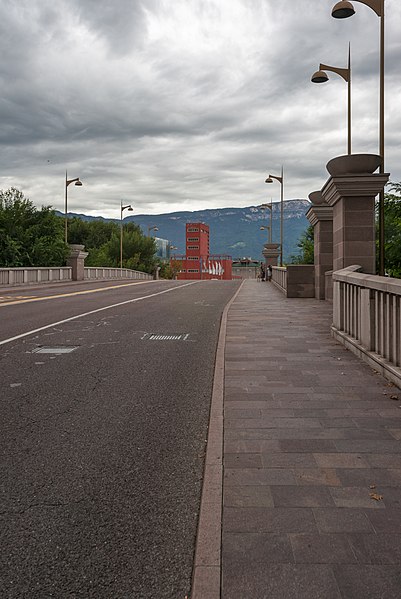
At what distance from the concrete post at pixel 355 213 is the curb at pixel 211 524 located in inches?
342

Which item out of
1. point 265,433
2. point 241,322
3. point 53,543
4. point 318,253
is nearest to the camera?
point 53,543

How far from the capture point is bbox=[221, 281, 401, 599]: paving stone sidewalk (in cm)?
274

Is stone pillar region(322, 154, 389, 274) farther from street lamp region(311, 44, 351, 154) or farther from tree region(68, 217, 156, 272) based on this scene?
tree region(68, 217, 156, 272)

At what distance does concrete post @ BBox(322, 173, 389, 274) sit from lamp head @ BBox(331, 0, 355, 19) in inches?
138

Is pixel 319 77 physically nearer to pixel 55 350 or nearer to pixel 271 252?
pixel 55 350

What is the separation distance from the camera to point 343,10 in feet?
41.5

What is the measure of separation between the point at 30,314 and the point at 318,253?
33.3 ft

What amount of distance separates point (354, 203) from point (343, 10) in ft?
13.6

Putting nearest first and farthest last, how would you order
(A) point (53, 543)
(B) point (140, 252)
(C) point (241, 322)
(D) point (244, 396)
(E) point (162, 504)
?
(A) point (53, 543) < (E) point (162, 504) < (D) point (244, 396) < (C) point (241, 322) < (B) point (140, 252)

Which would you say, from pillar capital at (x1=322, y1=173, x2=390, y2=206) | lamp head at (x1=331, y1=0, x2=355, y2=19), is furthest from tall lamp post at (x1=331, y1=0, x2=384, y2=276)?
pillar capital at (x1=322, y1=173, x2=390, y2=206)

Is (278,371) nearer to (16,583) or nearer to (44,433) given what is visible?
(44,433)

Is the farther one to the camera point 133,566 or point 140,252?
point 140,252

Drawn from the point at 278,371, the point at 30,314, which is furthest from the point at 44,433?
the point at 30,314

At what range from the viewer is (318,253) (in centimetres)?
2070
